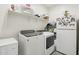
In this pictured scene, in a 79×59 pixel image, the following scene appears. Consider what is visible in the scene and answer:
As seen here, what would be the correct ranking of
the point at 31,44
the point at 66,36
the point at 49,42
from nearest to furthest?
1. the point at 31,44
2. the point at 49,42
3. the point at 66,36

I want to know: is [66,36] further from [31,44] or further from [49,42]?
[31,44]

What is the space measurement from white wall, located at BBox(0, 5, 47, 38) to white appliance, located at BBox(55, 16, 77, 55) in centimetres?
48

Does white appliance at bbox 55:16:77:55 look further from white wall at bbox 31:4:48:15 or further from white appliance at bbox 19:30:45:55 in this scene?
white appliance at bbox 19:30:45:55

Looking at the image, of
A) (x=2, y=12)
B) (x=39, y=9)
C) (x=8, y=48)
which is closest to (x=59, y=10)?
(x=39, y=9)

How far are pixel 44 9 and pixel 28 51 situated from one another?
1053mm

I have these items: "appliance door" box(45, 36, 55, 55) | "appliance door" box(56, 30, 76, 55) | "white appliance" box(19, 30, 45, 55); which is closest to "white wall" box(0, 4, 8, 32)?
"white appliance" box(19, 30, 45, 55)

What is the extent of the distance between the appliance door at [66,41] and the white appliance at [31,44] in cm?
54

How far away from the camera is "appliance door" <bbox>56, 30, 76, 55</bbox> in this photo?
208 centimetres

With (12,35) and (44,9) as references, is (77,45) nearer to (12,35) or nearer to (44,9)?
(44,9)

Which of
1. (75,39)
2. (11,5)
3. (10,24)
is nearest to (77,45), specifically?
(75,39)

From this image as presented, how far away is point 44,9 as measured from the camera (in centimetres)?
189

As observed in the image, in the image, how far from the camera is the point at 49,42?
1979 mm

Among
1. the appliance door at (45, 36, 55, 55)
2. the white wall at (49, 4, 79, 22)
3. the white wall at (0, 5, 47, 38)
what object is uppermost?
the white wall at (49, 4, 79, 22)

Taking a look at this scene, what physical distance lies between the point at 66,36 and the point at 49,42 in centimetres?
53
